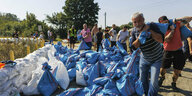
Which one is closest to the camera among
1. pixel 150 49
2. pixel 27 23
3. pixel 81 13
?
pixel 150 49

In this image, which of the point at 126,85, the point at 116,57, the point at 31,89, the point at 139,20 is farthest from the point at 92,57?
the point at 139,20

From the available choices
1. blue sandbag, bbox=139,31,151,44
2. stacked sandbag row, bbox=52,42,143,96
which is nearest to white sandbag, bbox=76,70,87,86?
stacked sandbag row, bbox=52,42,143,96

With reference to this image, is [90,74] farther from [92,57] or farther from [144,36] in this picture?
[144,36]

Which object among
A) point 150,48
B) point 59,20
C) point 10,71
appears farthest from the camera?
point 59,20

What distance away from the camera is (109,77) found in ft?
8.91

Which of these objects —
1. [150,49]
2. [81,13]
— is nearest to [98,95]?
[150,49]

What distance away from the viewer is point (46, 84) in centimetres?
256

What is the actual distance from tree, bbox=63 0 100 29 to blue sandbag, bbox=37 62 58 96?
31.7 metres

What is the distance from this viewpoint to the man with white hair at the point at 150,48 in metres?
1.65

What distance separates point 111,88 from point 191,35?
86.2 inches

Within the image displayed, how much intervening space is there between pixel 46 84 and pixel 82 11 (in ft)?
111

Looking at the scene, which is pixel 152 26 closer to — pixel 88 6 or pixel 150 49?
pixel 150 49

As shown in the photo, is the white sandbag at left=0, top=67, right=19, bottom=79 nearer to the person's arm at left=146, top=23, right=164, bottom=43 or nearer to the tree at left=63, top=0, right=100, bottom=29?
the person's arm at left=146, top=23, right=164, bottom=43

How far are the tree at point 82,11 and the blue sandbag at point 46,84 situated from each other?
31683 mm
